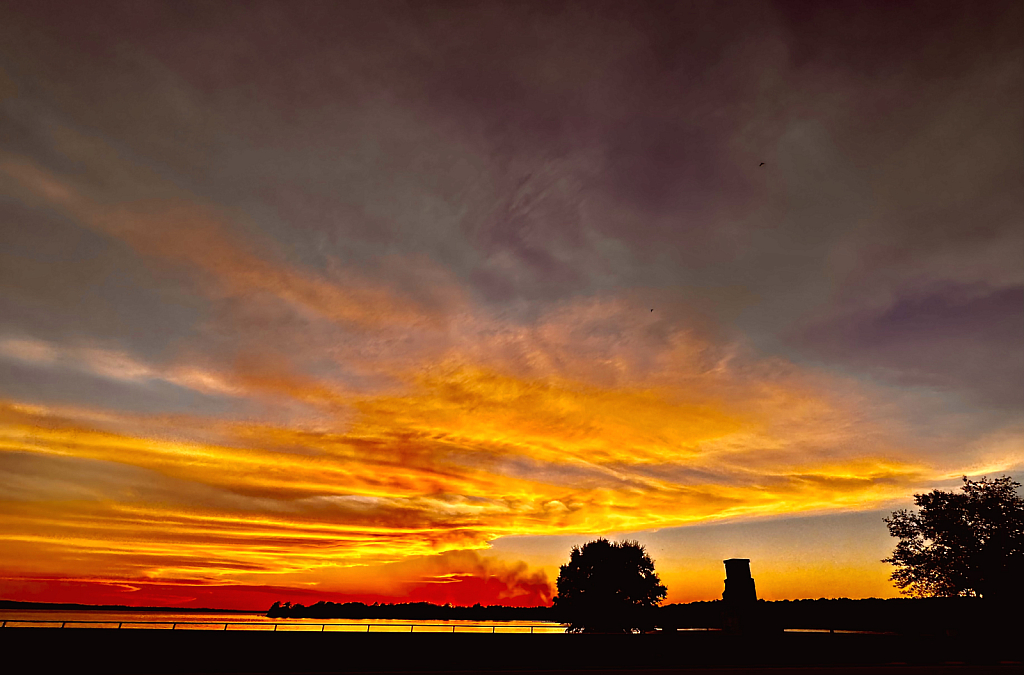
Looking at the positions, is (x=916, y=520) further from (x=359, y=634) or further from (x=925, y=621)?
(x=359, y=634)

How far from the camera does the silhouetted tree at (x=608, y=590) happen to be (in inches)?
2205

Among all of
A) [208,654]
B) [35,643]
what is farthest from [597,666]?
[35,643]

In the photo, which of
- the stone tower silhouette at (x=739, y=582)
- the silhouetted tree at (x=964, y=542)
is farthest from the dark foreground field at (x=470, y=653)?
the silhouetted tree at (x=964, y=542)

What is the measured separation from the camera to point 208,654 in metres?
15.6

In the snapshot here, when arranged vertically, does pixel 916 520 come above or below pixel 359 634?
above

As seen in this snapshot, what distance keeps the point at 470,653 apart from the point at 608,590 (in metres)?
45.0

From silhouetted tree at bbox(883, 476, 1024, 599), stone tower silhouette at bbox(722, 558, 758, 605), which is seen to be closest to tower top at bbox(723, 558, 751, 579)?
stone tower silhouette at bbox(722, 558, 758, 605)

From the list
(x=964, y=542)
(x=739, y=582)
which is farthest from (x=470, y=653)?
(x=964, y=542)

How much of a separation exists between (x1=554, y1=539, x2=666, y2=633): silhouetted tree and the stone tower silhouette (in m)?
41.2

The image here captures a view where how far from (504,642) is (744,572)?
27.5 ft

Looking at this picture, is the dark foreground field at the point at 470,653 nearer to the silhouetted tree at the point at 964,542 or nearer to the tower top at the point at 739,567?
the tower top at the point at 739,567

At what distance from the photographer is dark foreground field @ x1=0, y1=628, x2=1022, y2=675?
15133 mm

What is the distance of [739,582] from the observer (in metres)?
18.2

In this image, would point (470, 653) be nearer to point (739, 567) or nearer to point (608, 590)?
point (739, 567)
